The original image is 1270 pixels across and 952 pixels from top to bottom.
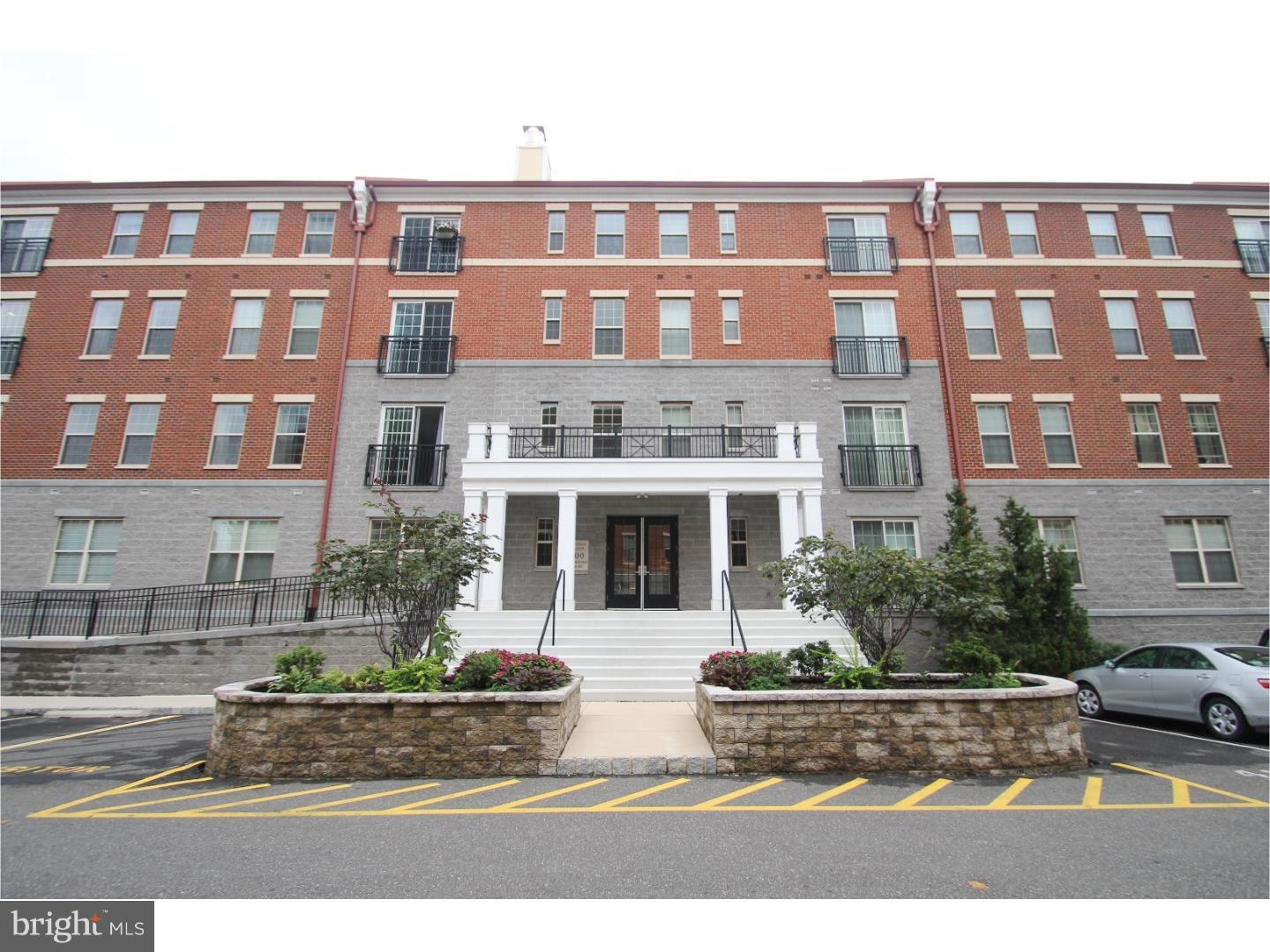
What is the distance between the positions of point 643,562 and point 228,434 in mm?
12233

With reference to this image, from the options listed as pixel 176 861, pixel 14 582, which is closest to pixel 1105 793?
pixel 176 861

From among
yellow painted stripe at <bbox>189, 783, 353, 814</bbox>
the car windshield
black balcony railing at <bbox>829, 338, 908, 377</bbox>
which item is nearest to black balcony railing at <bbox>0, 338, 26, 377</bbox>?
yellow painted stripe at <bbox>189, 783, 353, 814</bbox>

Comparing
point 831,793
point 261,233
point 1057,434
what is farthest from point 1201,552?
point 261,233

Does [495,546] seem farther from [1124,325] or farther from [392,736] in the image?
[1124,325]

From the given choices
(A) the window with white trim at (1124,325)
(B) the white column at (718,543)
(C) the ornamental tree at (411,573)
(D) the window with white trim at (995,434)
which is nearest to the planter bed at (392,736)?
(C) the ornamental tree at (411,573)

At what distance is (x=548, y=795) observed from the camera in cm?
540

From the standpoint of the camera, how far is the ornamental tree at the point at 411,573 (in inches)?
320

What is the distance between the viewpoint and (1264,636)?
12.3m

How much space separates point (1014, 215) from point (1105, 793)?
1817 cm

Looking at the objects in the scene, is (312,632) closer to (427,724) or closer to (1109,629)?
(427,724)

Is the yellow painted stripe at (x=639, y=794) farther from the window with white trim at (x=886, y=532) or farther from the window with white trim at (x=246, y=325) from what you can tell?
the window with white trim at (x=246, y=325)

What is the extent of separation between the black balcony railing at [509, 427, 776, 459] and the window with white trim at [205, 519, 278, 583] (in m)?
6.91

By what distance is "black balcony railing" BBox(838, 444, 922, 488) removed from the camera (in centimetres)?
1581

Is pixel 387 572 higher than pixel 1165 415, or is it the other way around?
pixel 1165 415
